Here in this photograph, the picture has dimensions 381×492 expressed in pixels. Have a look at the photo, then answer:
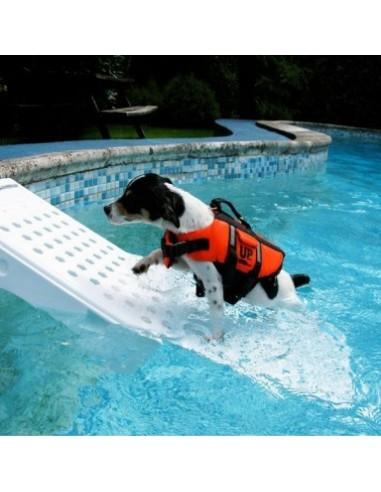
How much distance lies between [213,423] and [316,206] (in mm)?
5256

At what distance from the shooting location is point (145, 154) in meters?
7.26

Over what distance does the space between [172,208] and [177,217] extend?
71mm

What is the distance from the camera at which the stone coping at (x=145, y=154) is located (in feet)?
17.1

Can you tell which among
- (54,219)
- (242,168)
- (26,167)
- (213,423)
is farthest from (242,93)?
(213,423)

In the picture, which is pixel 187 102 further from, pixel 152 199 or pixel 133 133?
pixel 152 199

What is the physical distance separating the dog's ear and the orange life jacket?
0.37ft

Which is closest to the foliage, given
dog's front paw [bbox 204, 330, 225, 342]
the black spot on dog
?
the black spot on dog

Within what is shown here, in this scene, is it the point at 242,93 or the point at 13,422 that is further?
the point at 242,93

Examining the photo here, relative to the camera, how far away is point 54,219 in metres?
3.84

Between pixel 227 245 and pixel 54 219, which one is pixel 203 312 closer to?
pixel 227 245

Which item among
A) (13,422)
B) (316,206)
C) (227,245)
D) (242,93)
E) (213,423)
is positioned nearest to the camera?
(13,422)

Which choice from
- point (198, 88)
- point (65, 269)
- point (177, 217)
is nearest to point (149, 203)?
point (177, 217)

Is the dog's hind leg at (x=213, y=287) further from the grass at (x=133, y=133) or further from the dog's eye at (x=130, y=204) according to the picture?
the grass at (x=133, y=133)

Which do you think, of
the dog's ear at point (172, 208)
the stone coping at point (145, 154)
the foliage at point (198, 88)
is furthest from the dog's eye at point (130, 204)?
the foliage at point (198, 88)
